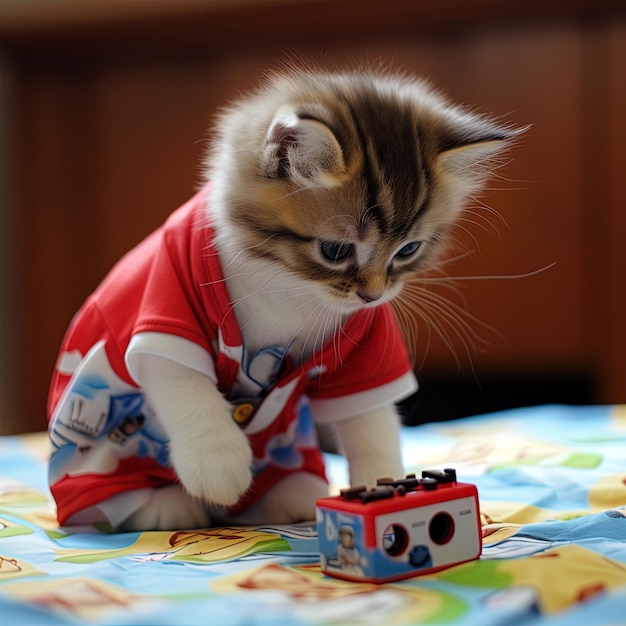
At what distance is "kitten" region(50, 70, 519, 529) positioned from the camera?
45.1 inches

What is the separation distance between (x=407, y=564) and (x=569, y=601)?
18cm

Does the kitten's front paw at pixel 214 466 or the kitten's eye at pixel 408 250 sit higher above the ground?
the kitten's eye at pixel 408 250

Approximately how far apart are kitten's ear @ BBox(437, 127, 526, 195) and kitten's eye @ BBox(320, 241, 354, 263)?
0.19m

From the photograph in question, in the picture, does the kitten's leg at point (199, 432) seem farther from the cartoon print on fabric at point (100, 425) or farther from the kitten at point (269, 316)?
the cartoon print on fabric at point (100, 425)

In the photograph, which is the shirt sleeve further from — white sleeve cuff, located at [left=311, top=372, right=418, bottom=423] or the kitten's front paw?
white sleeve cuff, located at [left=311, top=372, right=418, bottom=423]

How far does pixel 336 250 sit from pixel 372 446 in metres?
0.34

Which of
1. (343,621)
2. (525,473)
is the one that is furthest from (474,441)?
(343,621)

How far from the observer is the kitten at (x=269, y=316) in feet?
3.76

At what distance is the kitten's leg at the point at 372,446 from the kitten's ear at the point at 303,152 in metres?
0.40

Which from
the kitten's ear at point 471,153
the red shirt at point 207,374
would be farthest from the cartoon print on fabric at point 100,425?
the kitten's ear at point 471,153

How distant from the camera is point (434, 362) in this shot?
3.27 m

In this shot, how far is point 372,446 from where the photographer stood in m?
1.32

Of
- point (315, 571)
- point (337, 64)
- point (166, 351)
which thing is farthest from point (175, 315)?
point (337, 64)

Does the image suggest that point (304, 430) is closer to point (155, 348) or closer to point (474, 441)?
point (155, 348)
